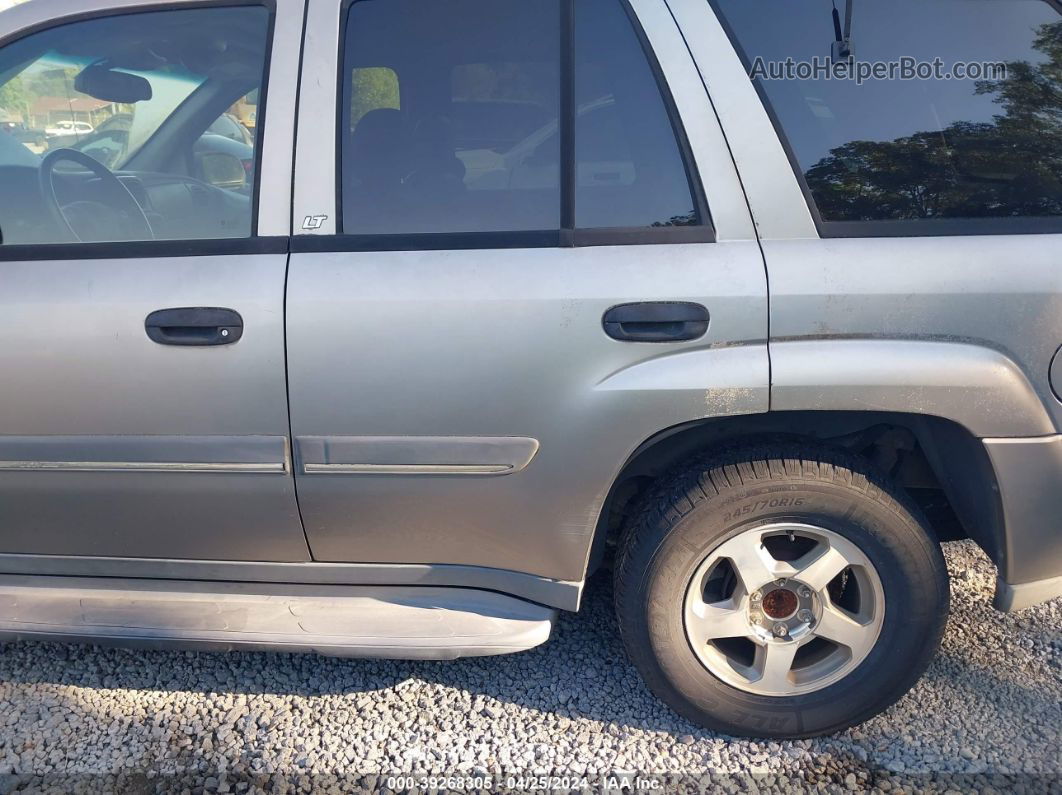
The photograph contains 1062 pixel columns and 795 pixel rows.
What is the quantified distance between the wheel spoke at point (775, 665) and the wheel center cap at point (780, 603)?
0.08 m

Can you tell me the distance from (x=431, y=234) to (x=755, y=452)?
984 millimetres

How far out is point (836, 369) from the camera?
2.04 meters

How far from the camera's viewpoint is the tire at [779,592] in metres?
2.17

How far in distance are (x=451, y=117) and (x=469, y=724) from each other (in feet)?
5.44

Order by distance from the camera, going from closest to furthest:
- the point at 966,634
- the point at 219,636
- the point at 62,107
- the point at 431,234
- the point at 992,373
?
the point at 992,373 < the point at 431,234 < the point at 219,636 < the point at 62,107 < the point at 966,634

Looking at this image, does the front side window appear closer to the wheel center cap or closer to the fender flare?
the fender flare

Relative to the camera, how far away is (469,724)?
8.08ft

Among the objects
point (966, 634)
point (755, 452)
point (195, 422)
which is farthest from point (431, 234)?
point (966, 634)

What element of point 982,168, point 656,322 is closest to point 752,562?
point 656,322

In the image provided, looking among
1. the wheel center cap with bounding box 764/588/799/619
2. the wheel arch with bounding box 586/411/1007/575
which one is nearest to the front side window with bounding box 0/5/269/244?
the wheel arch with bounding box 586/411/1007/575

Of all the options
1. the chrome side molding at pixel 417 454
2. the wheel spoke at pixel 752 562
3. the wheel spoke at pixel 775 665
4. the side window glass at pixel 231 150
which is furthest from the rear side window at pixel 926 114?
the side window glass at pixel 231 150

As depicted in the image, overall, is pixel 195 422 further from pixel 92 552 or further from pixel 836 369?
pixel 836 369

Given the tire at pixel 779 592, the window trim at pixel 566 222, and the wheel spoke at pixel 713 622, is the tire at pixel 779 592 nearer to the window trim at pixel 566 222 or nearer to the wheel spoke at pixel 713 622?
the wheel spoke at pixel 713 622

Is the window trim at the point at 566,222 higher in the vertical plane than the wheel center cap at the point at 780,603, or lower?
higher
